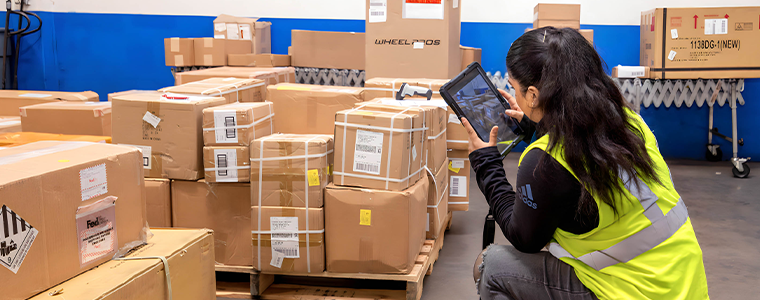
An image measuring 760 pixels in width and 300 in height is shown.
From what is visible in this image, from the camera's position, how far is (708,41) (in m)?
4.66

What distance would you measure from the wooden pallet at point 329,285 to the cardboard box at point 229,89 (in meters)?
0.87

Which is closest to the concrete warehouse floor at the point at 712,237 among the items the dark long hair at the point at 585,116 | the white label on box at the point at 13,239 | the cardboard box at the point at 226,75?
the dark long hair at the point at 585,116

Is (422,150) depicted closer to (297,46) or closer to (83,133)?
(83,133)

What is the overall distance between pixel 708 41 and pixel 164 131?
4.53 m

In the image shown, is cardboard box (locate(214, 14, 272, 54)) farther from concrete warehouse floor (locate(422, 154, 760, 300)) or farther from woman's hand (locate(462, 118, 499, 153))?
woman's hand (locate(462, 118, 499, 153))

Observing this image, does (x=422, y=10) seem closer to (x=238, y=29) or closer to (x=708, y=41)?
(x=238, y=29)

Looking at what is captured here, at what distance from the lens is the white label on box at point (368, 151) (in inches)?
85.6

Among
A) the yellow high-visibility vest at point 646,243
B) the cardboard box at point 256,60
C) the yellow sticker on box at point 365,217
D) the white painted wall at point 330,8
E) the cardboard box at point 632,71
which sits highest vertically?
the white painted wall at point 330,8

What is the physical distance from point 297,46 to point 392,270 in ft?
9.74

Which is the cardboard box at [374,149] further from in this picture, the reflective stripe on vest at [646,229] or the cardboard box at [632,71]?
the cardboard box at [632,71]

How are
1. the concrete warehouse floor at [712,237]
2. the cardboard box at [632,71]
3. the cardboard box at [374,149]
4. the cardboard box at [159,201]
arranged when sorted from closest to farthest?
1. the cardboard box at [374,149]
2. the cardboard box at [159,201]
3. the concrete warehouse floor at [712,237]
4. the cardboard box at [632,71]

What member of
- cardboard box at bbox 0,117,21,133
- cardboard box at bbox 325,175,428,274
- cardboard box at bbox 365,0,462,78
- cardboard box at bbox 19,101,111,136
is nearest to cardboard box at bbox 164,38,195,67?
cardboard box at bbox 0,117,21,133

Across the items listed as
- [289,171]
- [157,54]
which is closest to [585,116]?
[289,171]

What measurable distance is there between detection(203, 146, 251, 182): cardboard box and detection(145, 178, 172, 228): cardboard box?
0.22 meters
